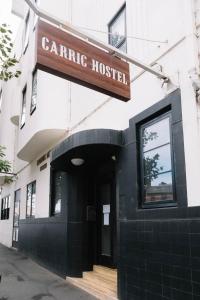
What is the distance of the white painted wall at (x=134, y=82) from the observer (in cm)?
531

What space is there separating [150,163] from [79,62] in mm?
2319

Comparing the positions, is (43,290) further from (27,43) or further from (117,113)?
A: (27,43)

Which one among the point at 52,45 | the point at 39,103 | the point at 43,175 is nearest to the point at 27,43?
the point at 39,103

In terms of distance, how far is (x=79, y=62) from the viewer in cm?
485

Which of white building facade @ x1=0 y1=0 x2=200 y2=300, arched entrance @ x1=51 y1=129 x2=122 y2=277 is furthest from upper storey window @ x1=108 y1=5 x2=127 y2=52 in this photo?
arched entrance @ x1=51 y1=129 x2=122 y2=277

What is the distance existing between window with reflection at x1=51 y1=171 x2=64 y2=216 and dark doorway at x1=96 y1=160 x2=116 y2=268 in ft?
4.59

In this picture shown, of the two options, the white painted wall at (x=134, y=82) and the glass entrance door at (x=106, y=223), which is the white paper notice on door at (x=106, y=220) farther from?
the white painted wall at (x=134, y=82)

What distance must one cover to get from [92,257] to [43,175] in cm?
405

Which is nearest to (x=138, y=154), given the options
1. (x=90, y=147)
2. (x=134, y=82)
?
(x=90, y=147)

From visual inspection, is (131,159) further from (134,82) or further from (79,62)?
(79,62)

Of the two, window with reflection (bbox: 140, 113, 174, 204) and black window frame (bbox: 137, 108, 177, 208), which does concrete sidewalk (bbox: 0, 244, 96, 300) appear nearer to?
black window frame (bbox: 137, 108, 177, 208)

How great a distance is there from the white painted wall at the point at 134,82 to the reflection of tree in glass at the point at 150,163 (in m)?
0.55

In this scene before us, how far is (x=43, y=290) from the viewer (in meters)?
7.97

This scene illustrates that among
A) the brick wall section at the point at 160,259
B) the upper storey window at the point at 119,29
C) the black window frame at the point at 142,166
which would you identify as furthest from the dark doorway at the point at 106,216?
the upper storey window at the point at 119,29
